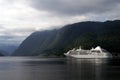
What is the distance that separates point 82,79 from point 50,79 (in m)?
7.74

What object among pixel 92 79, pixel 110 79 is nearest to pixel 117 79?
pixel 110 79

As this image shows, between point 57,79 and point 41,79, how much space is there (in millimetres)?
3945

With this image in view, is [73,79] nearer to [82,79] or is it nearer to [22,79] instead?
[82,79]

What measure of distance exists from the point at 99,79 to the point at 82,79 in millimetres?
3773


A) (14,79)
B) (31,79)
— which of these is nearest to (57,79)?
(31,79)

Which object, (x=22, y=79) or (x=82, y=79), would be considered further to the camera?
(x=22, y=79)

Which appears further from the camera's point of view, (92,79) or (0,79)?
(0,79)

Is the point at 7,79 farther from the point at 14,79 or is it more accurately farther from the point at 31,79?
the point at 31,79

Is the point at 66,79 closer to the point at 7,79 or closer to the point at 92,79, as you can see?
the point at 92,79

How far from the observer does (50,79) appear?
71625mm

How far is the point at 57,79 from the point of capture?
70875 mm

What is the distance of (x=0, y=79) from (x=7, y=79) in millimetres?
1857

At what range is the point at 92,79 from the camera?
68.2 metres

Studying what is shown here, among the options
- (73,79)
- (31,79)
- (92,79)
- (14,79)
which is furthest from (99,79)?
(14,79)
